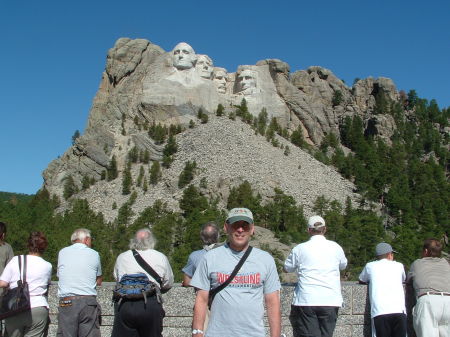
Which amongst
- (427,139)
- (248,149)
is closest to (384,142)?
(427,139)

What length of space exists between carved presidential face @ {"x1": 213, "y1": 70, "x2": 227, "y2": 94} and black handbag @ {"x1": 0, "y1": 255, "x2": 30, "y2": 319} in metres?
51.9

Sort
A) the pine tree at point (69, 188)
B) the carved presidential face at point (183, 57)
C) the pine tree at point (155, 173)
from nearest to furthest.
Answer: the pine tree at point (155, 173) < the pine tree at point (69, 188) < the carved presidential face at point (183, 57)

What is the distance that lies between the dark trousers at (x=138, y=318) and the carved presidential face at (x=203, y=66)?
167 feet

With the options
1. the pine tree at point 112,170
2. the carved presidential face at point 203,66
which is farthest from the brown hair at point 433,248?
the carved presidential face at point 203,66

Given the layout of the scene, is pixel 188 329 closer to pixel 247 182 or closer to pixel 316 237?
pixel 316 237

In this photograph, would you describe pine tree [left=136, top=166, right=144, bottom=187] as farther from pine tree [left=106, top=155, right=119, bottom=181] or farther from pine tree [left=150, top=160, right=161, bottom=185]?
pine tree [left=106, top=155, right=119, bottom=181]

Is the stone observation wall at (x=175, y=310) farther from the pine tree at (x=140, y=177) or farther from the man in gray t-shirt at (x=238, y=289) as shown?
the pine tree at (x=140, y=177)

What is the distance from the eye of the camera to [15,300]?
648cm

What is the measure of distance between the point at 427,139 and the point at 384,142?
6.53m

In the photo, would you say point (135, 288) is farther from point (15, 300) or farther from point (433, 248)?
point (433, 248)

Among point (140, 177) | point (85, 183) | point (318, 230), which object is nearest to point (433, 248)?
point (318, 230)

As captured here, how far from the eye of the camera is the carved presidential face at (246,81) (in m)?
58.8

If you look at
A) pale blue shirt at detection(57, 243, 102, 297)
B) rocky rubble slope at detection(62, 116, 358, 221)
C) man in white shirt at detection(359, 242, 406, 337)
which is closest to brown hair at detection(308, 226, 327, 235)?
man in white shirt at detection(359, 242, 406, 337)

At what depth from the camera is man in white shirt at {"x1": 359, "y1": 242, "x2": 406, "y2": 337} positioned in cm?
720
